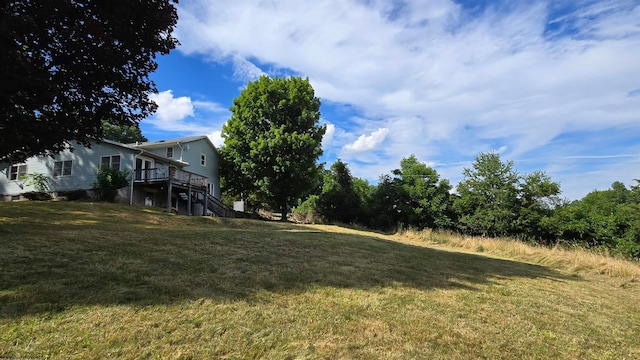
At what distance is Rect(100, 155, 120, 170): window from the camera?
23784mm

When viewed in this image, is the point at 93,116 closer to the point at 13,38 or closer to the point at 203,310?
the point at 13,38

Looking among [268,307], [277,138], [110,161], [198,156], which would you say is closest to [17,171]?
[110,161]

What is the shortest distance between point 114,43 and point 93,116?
1.98 m

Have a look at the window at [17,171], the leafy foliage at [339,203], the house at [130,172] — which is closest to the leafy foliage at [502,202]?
the leafy foliage at [339,203]

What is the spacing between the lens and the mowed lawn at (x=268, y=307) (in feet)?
10.6

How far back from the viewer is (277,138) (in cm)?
2798

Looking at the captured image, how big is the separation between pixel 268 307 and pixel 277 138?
79.7ft

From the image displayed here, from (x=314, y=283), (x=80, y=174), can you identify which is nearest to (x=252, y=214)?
(x=80, y=174)

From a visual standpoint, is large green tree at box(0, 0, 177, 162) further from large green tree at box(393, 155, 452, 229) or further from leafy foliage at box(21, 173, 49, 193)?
large green tree at box(393, 155, 452, 229)

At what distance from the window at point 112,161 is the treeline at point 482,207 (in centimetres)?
1559

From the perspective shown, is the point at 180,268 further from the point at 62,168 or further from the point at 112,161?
→ the point at 62,168

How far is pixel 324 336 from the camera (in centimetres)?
365

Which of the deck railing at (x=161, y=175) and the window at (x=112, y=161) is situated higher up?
the window at (x=112, y=161)

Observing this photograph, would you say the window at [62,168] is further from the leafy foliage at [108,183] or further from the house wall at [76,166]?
the leafy foliage at [108,183]
